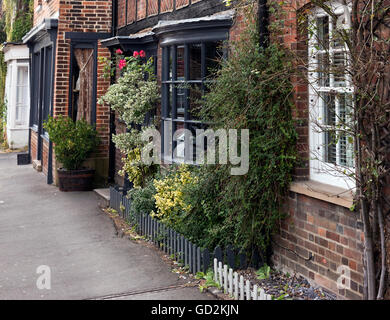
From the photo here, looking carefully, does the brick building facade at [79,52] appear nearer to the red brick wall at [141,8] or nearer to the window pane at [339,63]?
the red brick wall at [141,8]

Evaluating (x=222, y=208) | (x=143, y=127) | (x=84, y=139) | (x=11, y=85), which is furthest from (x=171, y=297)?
(x=11, y=85)

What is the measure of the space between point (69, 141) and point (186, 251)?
5.60 meters

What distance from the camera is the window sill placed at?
4781mm

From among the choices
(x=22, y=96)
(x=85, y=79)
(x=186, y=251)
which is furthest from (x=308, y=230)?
(x=22, y=96)

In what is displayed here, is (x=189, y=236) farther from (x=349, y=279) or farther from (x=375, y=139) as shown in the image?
(x=375, y=139)

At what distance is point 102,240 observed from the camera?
768 centimetres

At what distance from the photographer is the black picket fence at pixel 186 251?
5.93 metres

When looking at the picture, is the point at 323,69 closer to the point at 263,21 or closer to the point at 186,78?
the point at 263,21

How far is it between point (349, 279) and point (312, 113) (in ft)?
5.71

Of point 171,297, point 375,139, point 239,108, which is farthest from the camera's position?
point 239,108

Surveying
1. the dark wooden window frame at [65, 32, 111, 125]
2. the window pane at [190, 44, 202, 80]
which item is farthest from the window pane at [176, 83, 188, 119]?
the dark wooden window frame at [65, 32, 111, 125]

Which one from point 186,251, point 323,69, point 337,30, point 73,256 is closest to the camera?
point 337,30

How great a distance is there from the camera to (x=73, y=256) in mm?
6898

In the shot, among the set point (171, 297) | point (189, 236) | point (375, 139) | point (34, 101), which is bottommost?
point (171, 297)
